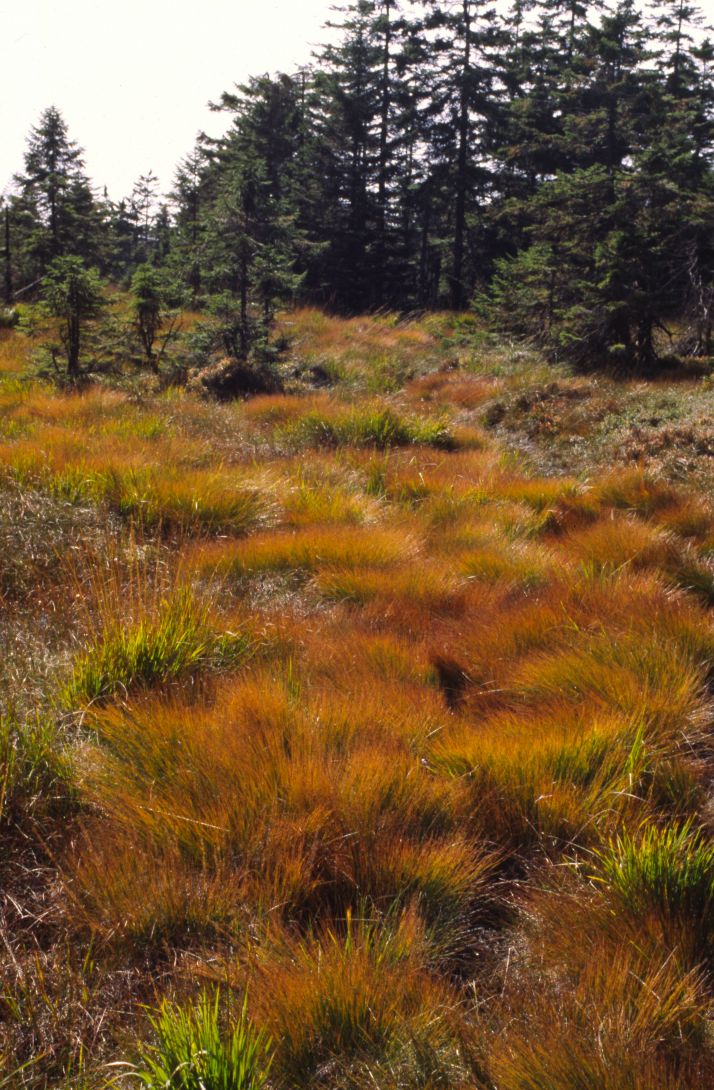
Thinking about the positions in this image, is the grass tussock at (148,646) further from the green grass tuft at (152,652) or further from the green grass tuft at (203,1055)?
the green grass tuft at (203,1055)

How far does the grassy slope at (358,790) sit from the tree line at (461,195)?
8607mm

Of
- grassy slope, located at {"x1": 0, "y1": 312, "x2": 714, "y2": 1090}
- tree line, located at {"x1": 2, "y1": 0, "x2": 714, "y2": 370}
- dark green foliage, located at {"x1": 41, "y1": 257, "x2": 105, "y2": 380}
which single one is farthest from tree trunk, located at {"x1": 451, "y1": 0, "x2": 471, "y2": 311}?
grassy slope, located at {"x1": 0, "y1": 312, "x2": 714, "y2": 1090}

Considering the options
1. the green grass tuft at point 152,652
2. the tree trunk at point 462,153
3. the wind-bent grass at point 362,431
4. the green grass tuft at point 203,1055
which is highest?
the tree trunk at point 462,153

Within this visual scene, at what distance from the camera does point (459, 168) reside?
2395 cm

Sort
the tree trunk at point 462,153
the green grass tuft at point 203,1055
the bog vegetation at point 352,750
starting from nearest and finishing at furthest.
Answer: the green grass tuft at point 203,1055 < the bog vegetation at point 352,750 < the tree trunk at point 462,153

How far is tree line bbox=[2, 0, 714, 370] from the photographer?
11812 millimetres

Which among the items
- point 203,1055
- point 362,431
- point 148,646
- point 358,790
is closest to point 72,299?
point 362,431

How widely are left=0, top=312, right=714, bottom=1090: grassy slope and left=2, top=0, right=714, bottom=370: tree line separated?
8.61 m

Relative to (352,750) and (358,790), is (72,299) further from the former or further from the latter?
(358,790)

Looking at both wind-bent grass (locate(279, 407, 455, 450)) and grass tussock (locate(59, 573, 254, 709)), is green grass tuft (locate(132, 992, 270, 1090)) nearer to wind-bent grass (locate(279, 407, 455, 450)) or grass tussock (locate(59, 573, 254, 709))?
grass tussock (locate(59, 573, 254, 709))

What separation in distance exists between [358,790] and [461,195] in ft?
82.9

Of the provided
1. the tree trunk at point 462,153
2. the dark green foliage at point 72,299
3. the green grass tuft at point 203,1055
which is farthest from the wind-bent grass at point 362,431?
the tree trunk at point 462,153

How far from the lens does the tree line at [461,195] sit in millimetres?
11812

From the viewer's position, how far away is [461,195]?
2348 cm
